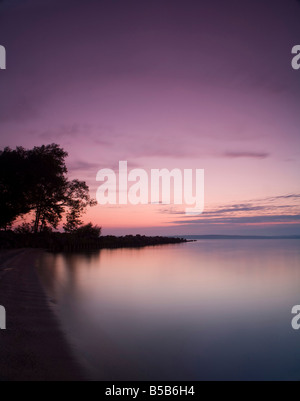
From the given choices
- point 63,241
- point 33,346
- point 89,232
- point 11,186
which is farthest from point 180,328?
point 89,232

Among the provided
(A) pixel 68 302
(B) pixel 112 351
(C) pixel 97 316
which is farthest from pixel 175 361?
(A) pixel 68 302

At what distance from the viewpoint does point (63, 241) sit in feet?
109

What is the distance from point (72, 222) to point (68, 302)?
13.7m

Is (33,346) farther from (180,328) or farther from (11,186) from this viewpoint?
(11,186)

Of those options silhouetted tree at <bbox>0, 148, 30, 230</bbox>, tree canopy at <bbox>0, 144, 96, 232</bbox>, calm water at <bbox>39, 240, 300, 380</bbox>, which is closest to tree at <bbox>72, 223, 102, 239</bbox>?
tree canopy at <bbox>0, 144, 96, 232</bbox>

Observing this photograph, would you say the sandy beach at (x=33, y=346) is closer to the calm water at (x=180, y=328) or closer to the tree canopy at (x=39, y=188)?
the calm water at (x=180, y=328)

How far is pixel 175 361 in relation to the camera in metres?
4.91

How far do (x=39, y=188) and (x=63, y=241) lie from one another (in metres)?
14.9

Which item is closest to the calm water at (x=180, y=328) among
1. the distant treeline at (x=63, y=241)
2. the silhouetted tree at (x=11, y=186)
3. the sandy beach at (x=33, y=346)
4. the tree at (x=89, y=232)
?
the sandy beach at (x=33, y=346)

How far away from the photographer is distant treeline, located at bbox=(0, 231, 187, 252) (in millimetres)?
26466

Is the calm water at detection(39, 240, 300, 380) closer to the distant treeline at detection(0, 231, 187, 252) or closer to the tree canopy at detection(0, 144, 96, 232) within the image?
the tree canopy at detection(0, 144, 96, 232)

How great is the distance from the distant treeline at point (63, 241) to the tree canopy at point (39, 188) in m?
4.90

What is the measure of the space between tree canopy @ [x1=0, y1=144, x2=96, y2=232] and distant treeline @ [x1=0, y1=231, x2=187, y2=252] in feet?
16.1
